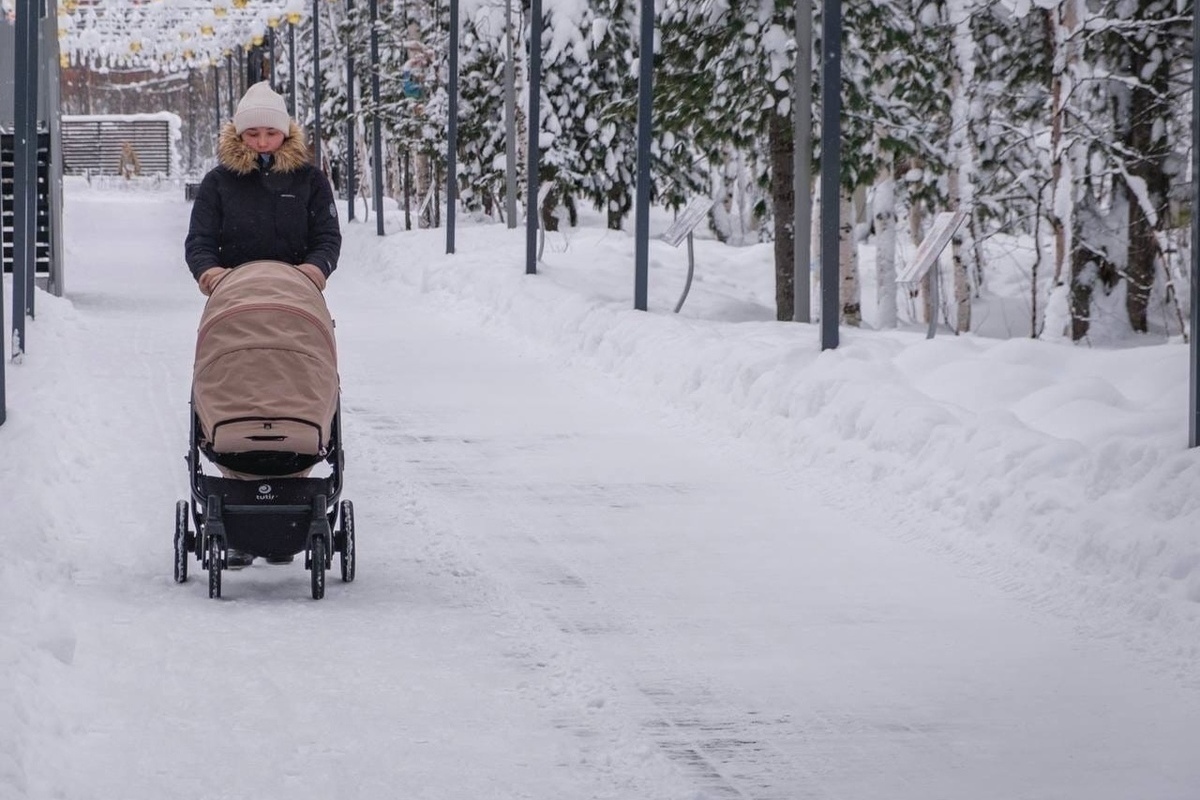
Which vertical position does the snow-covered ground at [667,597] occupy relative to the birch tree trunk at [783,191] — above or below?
below

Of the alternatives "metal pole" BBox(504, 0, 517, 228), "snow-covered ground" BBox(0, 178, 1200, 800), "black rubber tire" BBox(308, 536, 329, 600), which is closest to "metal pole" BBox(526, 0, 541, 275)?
"metal pole" BBox(504, 0, 517, 228)

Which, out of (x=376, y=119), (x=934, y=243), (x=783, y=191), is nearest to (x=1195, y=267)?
(x=934, y=243)

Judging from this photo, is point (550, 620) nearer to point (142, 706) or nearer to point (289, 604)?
point (289, 604)

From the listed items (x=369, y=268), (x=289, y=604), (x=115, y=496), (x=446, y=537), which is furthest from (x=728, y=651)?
(x=369, y=268)

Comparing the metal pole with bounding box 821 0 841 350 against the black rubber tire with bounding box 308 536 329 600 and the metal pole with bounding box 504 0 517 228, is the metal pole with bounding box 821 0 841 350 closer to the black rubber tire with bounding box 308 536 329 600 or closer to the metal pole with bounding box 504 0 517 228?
the black rubber tire with bounding box 308 536 329 600

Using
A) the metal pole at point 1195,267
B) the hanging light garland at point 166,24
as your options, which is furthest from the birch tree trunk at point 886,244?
the metal pole at point 1195,267

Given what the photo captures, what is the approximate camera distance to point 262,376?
737cm

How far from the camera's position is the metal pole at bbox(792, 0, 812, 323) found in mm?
19672

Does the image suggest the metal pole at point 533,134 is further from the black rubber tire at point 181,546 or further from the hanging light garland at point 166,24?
the hanging light garland at point 166,24

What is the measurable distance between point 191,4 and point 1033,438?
4680 cm

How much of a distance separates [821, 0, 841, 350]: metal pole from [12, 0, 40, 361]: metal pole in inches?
231

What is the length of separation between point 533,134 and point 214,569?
1751 centimetres

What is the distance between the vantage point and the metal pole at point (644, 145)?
17.7 m

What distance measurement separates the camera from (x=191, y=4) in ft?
173
